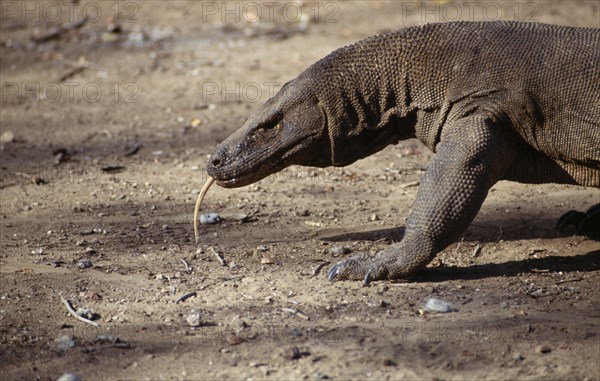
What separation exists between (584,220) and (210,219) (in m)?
2.30

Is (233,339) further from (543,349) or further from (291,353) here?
(543,349)

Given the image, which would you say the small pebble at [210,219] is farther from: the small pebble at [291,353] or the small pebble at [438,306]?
the small pebble at [291,353]

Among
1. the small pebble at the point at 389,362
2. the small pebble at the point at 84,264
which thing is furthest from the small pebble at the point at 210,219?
the small pebble at the point at 389,362

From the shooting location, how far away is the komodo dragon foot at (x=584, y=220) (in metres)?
5.55

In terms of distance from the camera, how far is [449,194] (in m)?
4.62

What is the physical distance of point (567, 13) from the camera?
34.3 ft

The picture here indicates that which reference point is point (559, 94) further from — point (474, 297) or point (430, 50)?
point (474, 297)

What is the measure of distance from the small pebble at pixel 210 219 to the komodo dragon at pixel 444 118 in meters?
0.76

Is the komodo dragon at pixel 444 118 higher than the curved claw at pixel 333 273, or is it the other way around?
the komodo dragon at pixel 444 118

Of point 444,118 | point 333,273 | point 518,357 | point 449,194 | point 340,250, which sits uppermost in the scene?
→ point 444,118

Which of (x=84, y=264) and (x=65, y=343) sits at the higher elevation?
(x=65, y=343)

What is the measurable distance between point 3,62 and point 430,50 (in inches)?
242

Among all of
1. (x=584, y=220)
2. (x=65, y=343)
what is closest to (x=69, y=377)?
(x=65, y=343)

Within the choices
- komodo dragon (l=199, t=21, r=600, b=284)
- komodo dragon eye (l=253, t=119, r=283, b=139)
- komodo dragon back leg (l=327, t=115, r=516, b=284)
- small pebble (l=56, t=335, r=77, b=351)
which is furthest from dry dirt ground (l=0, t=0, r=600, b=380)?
komodo dragon eye (l=253, t=119, r=283, b=139)
